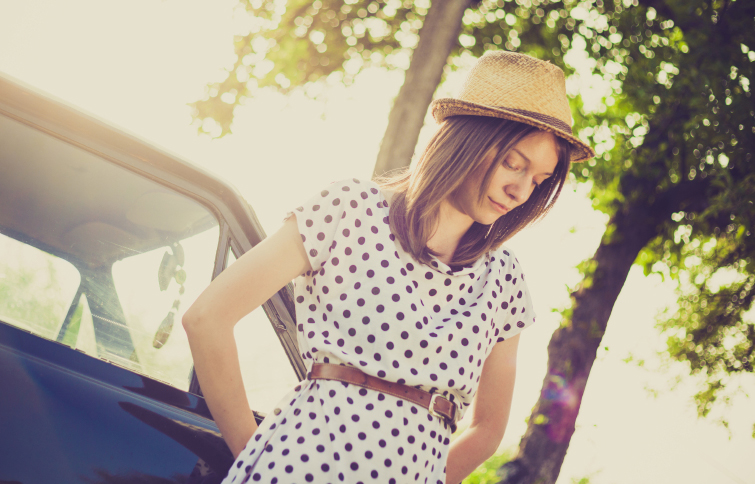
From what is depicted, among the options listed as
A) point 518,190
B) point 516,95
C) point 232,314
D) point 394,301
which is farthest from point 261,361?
point 516,95

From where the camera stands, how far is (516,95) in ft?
4.78

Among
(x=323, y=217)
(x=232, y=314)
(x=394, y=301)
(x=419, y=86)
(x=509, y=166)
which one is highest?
(x=419, y=86)

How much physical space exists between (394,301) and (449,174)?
0.41 m

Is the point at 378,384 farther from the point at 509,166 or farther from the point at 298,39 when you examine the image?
the point at 298,39

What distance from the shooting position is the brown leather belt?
3.98ft

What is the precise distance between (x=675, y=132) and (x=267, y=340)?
4.45 metres

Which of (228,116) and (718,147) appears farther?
(228,116)

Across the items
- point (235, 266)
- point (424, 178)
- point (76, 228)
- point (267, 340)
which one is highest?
point (424, 178)

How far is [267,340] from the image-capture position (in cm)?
163

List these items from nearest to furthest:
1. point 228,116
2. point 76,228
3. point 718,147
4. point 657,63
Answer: point 76,228 → point 718,147 → point 657,63 → point 228,116

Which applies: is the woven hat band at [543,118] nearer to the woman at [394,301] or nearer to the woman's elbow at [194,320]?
the woman at [394,301]

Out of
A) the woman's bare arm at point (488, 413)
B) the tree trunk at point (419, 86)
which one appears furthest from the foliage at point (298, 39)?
the woman's bare arm at point (488, 413)

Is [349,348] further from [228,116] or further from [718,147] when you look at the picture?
[228,116]

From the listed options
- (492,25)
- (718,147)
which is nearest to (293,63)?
(492,25)
